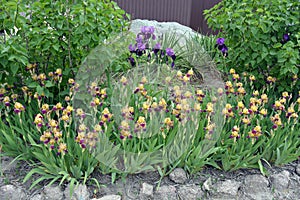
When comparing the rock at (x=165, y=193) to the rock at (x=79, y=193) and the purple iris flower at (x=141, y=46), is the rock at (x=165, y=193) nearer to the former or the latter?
the rock at (x=79, y=193)

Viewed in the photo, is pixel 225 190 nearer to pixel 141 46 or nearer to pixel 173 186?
pixel 173 186

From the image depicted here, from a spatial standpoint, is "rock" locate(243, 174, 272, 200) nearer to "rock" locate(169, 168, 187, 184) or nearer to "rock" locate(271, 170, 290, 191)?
"rock" locate(271, 170, 290, 191)

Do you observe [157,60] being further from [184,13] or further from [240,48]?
[184,13]

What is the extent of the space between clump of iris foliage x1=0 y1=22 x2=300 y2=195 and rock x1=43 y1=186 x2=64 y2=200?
0.17ft

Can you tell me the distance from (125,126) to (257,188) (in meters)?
1.04

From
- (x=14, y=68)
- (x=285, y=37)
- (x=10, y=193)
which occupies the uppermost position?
(x=285, y=37)

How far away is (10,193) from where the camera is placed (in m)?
2.69

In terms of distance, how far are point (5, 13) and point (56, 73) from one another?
22.6 inches

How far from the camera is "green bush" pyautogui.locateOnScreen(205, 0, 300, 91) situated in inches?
137

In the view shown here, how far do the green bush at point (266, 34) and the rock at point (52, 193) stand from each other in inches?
78.0

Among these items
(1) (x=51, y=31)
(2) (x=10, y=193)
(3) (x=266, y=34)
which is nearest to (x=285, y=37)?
(3) (x=266, y=34)

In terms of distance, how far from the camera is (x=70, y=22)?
10.4 feet

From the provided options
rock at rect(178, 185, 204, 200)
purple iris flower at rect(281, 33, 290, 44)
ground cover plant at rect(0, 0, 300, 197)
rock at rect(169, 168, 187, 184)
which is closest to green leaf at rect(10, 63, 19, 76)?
ground cover plant at rect(0, 0, 300, 197)

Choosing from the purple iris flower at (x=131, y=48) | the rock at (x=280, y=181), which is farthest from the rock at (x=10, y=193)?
the rock at (x=280, y=181)
